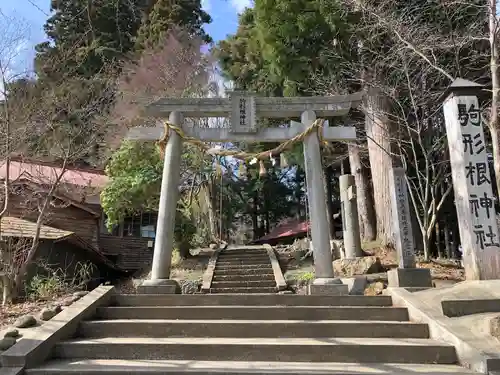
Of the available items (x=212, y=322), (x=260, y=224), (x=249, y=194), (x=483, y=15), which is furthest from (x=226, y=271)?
(x=260, y=224)

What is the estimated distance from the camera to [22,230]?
40.8 ft

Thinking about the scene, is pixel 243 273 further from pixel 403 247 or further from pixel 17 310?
pixel 17 310

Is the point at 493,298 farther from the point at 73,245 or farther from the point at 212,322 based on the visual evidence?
the point at 73,245

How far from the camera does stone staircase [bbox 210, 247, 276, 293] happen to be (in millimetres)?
11384

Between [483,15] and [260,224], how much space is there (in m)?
26.1

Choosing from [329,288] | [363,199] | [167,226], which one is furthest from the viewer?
[363,199]

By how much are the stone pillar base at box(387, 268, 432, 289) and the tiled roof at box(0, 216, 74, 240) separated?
32.1 ft

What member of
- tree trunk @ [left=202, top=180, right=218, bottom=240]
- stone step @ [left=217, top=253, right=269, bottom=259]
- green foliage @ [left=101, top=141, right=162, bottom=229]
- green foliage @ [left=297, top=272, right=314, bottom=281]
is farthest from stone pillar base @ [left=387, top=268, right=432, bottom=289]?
tree trunk @ [left=202, top=180, right=218, bottom=240]

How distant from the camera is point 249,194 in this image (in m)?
31.0

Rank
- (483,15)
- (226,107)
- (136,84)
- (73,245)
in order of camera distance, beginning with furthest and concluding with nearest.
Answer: (136,84) < (73,245) < (483,15) < (226,107)

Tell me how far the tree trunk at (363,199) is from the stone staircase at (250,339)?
25.9 feet

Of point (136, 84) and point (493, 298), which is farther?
point (136, 84)

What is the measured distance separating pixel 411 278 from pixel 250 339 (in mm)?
3395

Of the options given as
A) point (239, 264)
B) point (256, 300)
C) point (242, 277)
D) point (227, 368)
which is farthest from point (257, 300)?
point (239, 264)
